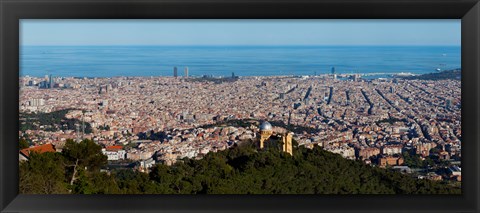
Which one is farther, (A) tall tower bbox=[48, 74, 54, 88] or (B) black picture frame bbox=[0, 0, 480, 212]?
(A) tall tower bbox=[48, 74, 54, 88]

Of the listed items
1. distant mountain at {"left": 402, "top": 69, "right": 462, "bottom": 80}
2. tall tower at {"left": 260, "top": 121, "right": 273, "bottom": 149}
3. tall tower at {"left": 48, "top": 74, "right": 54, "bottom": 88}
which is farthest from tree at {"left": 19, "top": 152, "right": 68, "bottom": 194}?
distant mountain at {"left": 402, "top": 69, "right": 462, "bottom": 80}

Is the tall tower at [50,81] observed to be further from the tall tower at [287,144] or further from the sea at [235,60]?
the tall tower at [287,144]

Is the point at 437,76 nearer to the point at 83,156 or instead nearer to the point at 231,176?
the point at 231,176

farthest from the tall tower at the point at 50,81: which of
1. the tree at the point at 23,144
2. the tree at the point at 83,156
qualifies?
the tree at the point at 23,144

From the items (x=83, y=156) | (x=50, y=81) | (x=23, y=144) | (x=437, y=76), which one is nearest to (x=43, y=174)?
(x=23, y=144)

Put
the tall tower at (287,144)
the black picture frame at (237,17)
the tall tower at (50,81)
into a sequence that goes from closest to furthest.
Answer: the black picture frame at (237,17) < the tall tower at (287,144) < the tall tower at (50,81)

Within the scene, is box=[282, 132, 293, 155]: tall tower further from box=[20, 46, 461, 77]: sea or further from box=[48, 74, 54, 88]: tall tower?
box=[48, 74, 54, 88]: tall tower
